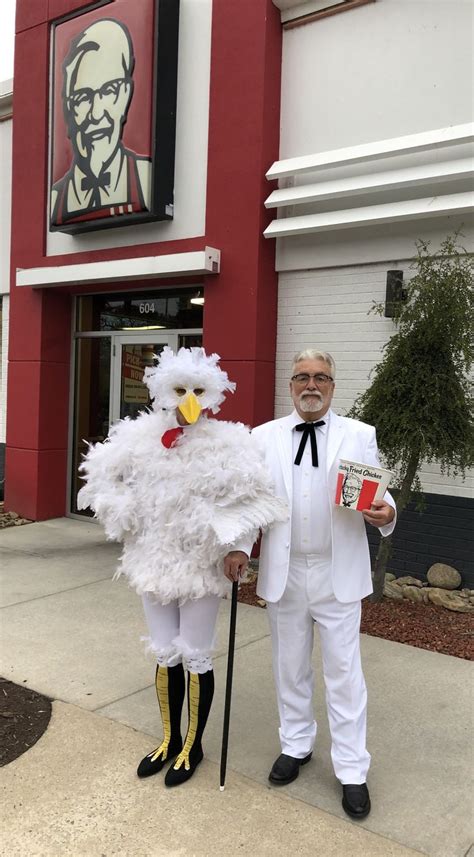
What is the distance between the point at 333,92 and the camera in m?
6.37

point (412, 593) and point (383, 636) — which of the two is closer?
point (383, 636)

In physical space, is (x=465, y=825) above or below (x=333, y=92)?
below

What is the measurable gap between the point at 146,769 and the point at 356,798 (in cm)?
91

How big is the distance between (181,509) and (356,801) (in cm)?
137

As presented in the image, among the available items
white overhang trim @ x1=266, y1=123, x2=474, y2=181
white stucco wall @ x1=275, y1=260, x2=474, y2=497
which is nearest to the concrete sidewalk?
white stucco wall @ x1=275, y1=260, x2=474, y2=497

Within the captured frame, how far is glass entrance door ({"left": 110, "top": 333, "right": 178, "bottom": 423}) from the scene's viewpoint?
8156 mm

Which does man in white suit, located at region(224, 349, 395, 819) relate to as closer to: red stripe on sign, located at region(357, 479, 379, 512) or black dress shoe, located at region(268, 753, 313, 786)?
black dress shoe, located at region(268, 753, 313, 786)

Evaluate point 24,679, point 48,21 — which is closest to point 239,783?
point 24,679

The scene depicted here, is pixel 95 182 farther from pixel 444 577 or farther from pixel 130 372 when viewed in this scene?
pixel 444 577

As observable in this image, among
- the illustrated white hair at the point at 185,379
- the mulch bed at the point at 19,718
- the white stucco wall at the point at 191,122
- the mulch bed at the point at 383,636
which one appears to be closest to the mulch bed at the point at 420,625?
the mulch bed at the point at 383,636

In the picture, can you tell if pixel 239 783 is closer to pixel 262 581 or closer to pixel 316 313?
pixel 262 581

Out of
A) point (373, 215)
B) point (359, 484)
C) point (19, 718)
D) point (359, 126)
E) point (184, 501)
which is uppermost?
point (359, 126)

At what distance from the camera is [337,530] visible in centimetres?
287

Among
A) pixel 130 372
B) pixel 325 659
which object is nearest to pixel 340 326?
pixel 130 372
